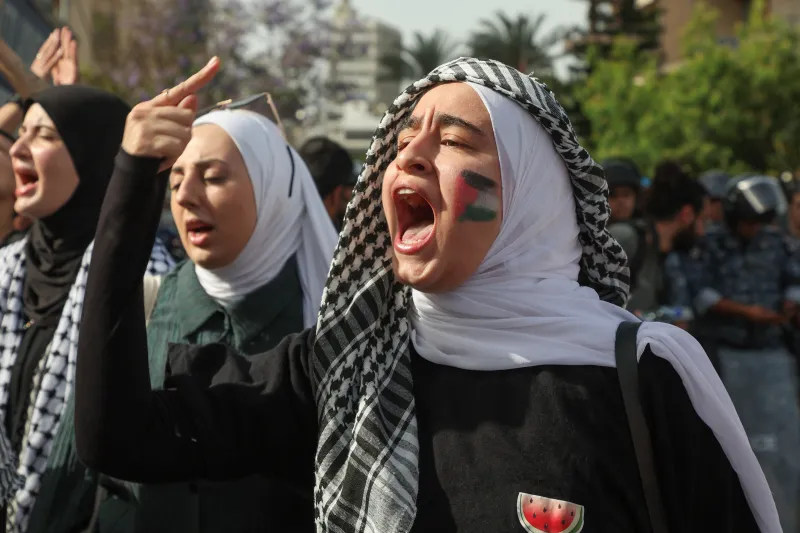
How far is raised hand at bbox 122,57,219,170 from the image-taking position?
246cm

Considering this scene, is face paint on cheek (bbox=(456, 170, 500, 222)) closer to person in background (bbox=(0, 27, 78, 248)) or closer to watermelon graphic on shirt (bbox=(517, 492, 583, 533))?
watermelon graphic on shirt (bbox=(517, 492, 583, 533))

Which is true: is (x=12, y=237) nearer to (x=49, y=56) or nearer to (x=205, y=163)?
(x=49, y=56)

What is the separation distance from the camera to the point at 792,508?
25.0ft

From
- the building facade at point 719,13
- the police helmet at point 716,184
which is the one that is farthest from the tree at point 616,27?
the police helmet at point 716,184

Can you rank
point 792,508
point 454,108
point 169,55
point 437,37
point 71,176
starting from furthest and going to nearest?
1. point 437,37
2. point 169,55
3. point 792,508
4. point 71,176
5. point 454,108

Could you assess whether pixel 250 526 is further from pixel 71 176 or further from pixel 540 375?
pixel 71 176

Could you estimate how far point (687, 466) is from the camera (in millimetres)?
2406

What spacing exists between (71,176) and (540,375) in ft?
7.36

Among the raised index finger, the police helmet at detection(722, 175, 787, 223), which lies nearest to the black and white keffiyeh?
the raised index finger

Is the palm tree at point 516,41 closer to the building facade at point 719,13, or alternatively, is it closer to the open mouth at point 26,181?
the building facade at point 719,13

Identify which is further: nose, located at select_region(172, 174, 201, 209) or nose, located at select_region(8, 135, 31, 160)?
nose, located at select_region(8, 135, 31, 160)

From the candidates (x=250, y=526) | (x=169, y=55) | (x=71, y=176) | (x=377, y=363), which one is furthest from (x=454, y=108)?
(x=169, y=55)

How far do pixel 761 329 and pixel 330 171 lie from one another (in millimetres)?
2971

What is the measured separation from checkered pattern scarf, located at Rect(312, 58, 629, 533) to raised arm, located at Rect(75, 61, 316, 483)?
131mm
